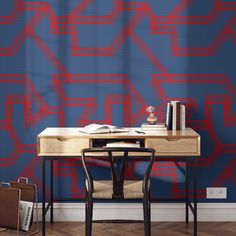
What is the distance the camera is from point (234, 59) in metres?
4.39

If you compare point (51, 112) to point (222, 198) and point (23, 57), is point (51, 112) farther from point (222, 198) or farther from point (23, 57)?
point (222, 198)

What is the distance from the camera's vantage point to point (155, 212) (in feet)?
14.6

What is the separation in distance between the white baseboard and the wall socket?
58mm

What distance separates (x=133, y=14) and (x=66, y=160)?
1.32m

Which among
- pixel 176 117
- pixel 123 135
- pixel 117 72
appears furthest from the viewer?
pixel 117 72

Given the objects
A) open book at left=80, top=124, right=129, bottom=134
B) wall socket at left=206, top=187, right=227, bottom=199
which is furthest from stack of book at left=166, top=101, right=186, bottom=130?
wall socket at left=206, top=187, right=227, bottom=199

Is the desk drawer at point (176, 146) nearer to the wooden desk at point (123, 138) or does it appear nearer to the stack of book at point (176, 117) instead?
the wooden desk at point (123, 138)

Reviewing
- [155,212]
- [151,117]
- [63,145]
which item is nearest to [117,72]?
[151,117]

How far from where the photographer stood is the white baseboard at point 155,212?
4.44 m

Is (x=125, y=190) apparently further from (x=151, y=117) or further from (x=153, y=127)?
(x=151, y=117)

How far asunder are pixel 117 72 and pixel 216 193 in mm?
1294

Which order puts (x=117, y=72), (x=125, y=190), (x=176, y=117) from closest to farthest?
(x=125, y=190), (x=176, y=117), (x=117, y=72)

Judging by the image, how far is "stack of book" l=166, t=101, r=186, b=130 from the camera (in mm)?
4168

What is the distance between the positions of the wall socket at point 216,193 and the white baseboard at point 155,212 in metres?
0.06
